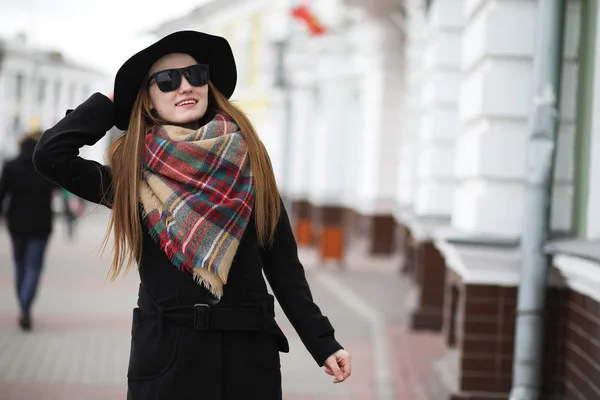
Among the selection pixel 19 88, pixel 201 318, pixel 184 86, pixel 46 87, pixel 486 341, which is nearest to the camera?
pixel 201 318

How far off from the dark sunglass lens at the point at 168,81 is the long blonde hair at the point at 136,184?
0.25 feet

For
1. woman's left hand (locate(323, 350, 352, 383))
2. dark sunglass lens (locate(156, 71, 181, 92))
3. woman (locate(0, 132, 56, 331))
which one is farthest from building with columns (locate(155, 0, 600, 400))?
woman (locate(0, 132, 56, 331))

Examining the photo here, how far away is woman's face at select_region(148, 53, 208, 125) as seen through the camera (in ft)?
10.1

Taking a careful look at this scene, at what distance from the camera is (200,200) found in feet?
9.68

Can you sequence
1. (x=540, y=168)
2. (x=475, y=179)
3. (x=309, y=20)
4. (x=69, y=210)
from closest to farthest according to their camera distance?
(x=540, y=168) → (x=475, y=179) → (x=69, y=210) → (x=309, y=20)

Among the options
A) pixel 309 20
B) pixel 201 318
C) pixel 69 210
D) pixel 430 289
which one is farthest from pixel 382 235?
pixel 201 318

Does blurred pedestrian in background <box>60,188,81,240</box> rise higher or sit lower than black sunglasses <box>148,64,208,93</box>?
lower

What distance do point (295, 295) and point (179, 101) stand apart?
64cm

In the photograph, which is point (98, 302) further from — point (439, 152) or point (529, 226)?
point (529, 226)

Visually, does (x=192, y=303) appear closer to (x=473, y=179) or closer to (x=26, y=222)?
(x=473, y=179)

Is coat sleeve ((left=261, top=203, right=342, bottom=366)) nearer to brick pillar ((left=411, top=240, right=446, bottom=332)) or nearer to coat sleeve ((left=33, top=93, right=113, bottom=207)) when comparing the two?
coat sleeve ((left=33, top=93, right=113, bottom=207))

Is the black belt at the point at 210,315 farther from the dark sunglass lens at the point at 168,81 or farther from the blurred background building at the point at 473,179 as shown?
the blurred background building at the point at 473,179

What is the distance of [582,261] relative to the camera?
4.97 metres

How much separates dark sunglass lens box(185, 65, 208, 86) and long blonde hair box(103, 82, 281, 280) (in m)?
0.12
